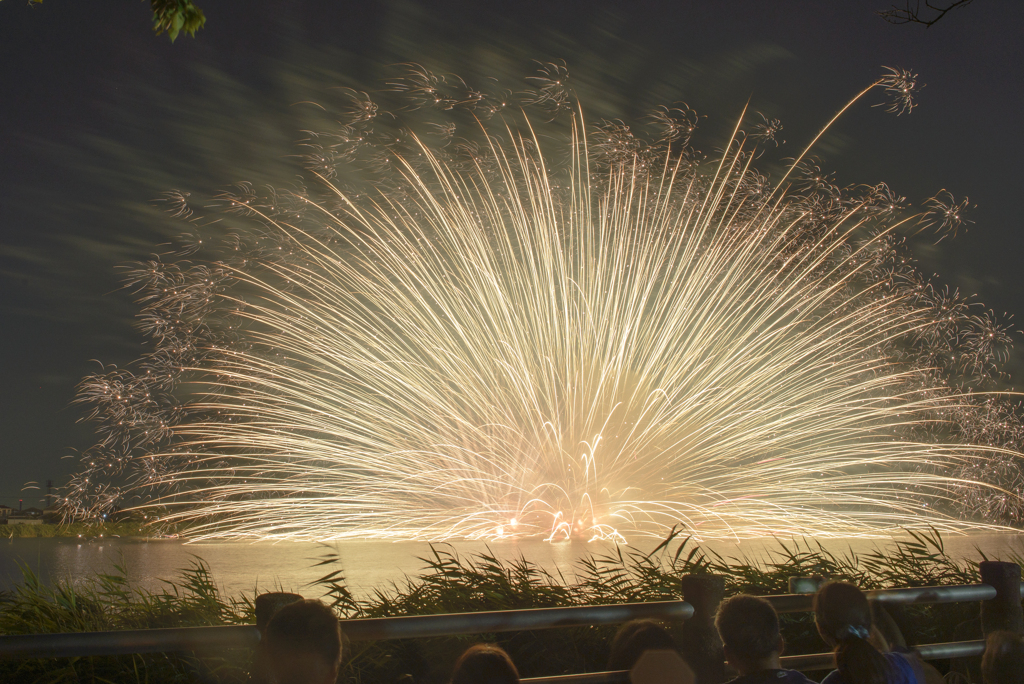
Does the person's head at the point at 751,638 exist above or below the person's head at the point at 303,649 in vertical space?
below

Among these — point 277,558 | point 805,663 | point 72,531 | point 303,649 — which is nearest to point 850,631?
point 805,663

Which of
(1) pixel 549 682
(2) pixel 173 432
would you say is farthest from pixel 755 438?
(1) pixel 549 682

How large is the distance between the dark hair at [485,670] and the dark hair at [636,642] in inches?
30.7

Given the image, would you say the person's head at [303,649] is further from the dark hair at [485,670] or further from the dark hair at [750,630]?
the dark hair at [750,630]

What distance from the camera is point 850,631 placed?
328 cm

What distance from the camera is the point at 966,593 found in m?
4.27

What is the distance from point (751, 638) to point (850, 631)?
588mm

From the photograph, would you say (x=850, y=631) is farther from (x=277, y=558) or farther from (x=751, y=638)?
(x=277, y=558)

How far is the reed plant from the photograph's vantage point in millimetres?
4930

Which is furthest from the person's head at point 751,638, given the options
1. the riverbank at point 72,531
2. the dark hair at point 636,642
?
the riverbank at point 72,531

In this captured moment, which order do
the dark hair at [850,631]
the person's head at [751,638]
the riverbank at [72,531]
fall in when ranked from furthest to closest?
1. the riverbank at [72,531]
2. the dark hair at [850,631]
3. the person's head at [751,638]

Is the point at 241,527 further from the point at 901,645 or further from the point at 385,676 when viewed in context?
the point at 901,645

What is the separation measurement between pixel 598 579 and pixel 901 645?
3.87 metres

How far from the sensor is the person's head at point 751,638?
9.92 ft
